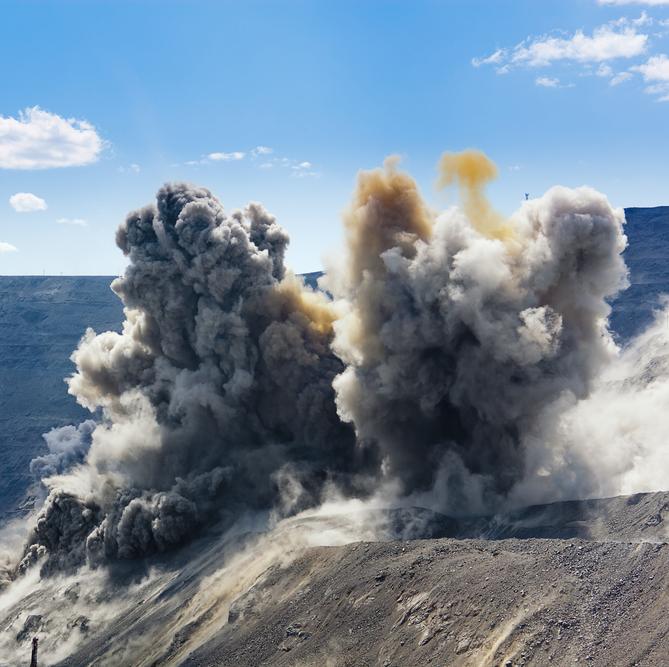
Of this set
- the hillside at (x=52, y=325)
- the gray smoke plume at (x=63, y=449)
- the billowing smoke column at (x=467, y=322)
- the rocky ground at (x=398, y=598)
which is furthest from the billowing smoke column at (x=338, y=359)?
the hillside at (x=52, y=325)

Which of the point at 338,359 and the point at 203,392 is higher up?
the point at 338,359

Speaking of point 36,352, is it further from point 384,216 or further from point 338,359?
point 384,216

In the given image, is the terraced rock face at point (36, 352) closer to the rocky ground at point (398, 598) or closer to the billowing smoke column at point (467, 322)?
the rocky ground at point (398, 598)

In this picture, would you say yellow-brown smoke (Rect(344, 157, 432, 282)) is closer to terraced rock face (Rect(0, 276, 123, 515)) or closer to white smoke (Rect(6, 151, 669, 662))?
white smoke (Rect(6, 151, 669, 662))

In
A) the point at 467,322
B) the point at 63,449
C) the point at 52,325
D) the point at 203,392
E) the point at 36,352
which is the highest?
the point at 52,325

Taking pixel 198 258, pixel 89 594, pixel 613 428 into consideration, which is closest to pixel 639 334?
pixel 613 428

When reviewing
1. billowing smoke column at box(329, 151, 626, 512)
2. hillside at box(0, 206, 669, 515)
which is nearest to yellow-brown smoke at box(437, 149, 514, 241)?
billowing smoke column at box(329, 151, 626, 512)

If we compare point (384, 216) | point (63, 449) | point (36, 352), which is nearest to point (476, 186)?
point (384, 216)

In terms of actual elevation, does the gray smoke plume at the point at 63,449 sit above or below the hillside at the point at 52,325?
below
